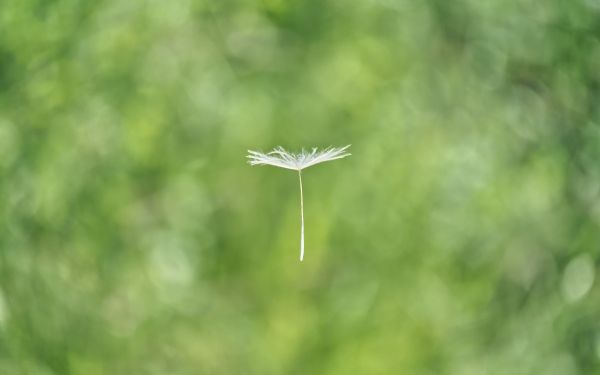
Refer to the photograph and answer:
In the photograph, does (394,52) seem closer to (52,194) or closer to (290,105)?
(290,105)

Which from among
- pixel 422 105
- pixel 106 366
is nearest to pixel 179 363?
pixel 106 366

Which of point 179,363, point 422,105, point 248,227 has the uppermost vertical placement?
point 422,105

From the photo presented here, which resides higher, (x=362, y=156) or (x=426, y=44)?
(x=426, y=44)
